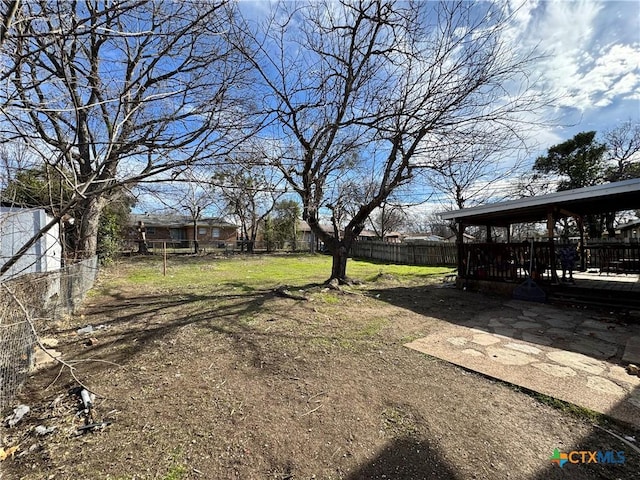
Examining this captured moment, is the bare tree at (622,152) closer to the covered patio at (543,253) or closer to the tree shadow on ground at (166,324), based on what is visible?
the covered patio at (543,253)

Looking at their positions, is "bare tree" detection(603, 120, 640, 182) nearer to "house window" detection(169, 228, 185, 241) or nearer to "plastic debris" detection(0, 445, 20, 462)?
"plastic debris" detection(0, 445, 20, 462)

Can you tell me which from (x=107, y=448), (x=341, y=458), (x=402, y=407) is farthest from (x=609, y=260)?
(x=107, y=448)

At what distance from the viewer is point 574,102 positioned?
4395 mm

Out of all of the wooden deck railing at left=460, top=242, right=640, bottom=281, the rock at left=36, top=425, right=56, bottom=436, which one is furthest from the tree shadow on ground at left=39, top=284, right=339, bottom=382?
the wooden deck railing at left=460, top=242, right=640, bottom=281

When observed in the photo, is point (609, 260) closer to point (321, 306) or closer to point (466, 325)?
point (466, 325)

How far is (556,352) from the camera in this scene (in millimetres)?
3555

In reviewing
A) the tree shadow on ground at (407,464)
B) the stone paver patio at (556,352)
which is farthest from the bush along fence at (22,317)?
the stone paver patio at (556,352)

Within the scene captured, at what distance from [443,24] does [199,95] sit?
4.08m

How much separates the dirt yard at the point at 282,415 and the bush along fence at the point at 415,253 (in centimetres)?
1268

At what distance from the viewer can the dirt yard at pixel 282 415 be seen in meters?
1.80

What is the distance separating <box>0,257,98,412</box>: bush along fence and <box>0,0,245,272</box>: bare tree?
2.96 feet

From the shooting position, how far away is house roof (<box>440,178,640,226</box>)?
539 centimetres

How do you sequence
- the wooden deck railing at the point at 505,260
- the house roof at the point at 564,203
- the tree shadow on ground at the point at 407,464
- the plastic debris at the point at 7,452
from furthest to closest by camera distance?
1. the wooden deck railing at the point at 505,260
2. the house roof at the point at 564,203
3. the plastic debris at the point at 7,452
4. the tree shadow on ground at the point at 407,464

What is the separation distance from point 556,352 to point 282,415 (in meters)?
3.44
